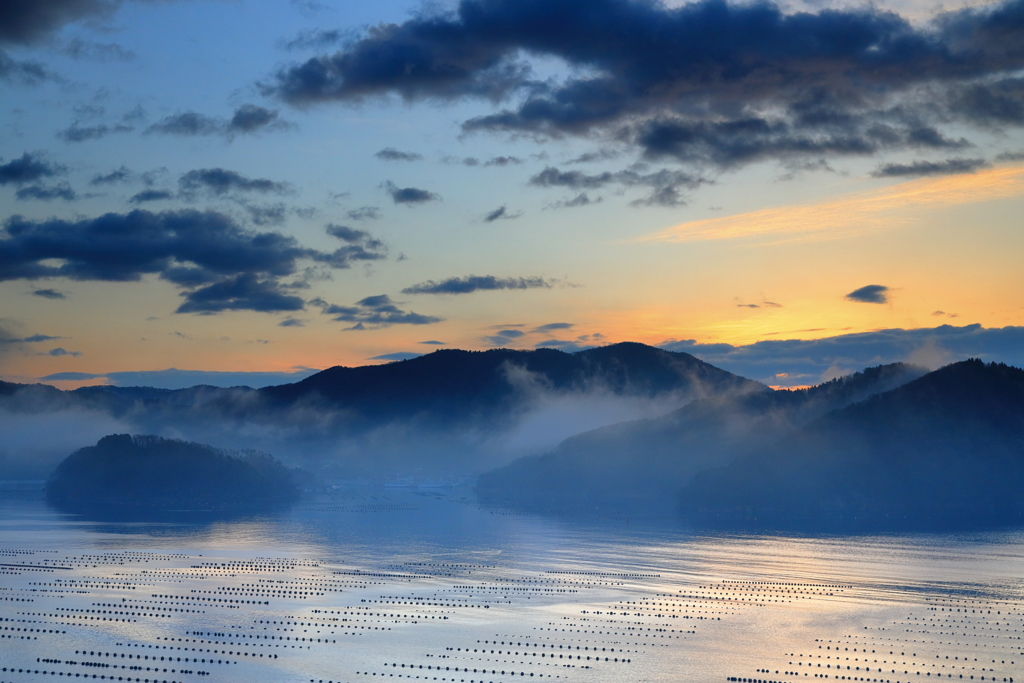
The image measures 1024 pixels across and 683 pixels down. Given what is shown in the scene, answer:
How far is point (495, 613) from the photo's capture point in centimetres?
10438

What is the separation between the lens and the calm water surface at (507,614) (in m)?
78.7

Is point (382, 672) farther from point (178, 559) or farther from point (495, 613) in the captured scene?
point (178, 559)

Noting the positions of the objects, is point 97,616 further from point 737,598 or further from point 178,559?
point 737,598

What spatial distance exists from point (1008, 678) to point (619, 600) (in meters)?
46.8

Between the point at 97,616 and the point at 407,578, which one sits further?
the point at 407,578

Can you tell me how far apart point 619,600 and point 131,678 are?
5676cm

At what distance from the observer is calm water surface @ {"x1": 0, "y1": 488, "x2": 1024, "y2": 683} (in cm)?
7869

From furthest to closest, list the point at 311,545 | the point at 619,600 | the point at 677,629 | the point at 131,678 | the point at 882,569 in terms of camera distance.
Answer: the point at 311,545 < the point at 882,569 < the point at 619,600 < the point at 677,629 < the point at 131,678

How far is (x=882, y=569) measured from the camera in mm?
145000

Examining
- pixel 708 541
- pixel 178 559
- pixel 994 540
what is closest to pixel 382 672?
pixel 178 559

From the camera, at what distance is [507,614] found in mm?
103750

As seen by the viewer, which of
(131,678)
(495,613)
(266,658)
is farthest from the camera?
(495,613)

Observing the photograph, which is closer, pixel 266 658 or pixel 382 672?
pixel 382 672

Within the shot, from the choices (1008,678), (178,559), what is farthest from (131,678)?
(178,559)
